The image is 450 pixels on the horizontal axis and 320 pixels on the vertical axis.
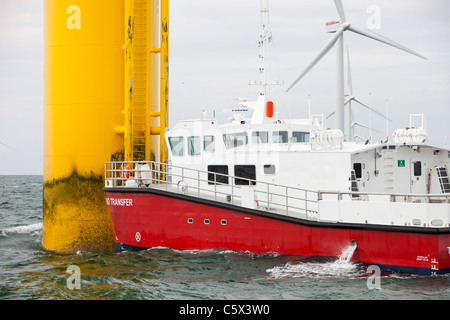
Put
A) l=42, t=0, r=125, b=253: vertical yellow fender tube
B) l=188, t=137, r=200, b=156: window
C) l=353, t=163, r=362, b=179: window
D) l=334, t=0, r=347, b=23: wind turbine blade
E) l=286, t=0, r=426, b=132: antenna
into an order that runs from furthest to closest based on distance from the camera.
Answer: l=334, t=0, r=347, b=23: wind turbine blade
l=286, t=0, r=426, b=132: antenna
l=42, t=0, r=125, b=253: vertical yellow fender tube
l=188, t=137, r=200, b=156: window
l=353, t=163, r=362, b=179: window

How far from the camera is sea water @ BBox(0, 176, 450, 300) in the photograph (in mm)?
12844

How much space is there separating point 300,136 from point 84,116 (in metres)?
6.76

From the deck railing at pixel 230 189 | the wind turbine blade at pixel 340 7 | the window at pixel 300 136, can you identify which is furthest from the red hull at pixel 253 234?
the wind turbine blade at pixel 340 7

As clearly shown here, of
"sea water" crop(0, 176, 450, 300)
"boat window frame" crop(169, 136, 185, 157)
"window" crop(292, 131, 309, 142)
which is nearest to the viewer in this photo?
"sea water" crop(0, 176, 450, 300)

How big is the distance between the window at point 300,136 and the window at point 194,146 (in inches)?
113

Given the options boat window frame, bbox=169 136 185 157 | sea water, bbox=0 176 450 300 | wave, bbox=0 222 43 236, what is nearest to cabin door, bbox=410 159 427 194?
→ sea water, bbox=0 176 450 300

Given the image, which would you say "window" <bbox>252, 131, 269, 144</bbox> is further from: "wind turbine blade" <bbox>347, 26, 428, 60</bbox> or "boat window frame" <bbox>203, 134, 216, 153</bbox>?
"wind turbine blade" <bbox>347, 26, 428, 60</bbox>

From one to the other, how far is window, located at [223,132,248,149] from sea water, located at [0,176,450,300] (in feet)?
11.0

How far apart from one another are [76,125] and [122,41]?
3.07m

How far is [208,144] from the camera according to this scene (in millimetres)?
17938

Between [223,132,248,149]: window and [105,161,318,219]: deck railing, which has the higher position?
[223,132,248,149]: window

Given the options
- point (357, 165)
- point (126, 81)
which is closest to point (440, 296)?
point (357, 165)

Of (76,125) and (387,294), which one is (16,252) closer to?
(76,125)

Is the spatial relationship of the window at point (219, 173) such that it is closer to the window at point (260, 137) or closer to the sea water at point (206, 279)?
the window at point (260, 137)
